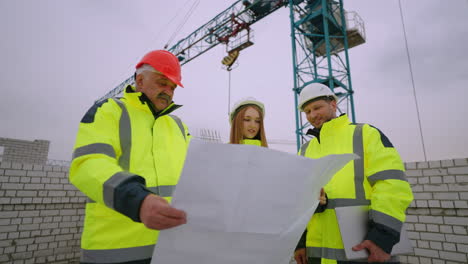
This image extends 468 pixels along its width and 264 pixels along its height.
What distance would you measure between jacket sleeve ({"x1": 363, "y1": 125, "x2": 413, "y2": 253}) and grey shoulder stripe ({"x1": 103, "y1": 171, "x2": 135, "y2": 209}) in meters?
1.22

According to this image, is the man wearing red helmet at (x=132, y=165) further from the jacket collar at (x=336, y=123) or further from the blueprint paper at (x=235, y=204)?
the jacket collar at (x=336, y=123)

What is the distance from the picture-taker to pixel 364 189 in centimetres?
139

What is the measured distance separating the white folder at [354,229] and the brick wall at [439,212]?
387 cm

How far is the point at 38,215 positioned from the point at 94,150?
6077 mm

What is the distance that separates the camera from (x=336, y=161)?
752 millimetres

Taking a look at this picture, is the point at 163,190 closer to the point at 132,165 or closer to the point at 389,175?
the point at 132,165

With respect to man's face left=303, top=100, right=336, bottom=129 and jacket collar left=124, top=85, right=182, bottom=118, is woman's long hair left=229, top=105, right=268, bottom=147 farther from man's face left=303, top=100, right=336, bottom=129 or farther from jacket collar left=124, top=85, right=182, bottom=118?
jacket collar left=124, top=85, right=182, bottom=118

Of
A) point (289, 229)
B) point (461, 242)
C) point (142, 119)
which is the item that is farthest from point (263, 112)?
point (461, 242)

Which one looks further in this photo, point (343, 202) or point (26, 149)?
point (26, 149)

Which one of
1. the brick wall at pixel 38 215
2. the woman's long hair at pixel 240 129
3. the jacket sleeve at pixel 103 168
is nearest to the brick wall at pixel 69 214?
the brick wall at pixel 38 215

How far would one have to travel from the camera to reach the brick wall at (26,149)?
3946 cm

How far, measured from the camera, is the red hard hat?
4.02ft

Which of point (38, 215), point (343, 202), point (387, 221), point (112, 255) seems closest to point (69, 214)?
point (38, 215)

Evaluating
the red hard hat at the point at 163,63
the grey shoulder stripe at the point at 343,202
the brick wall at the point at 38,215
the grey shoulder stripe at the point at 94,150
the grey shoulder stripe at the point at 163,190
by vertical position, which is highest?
the red hard hat at the point at 163,63
